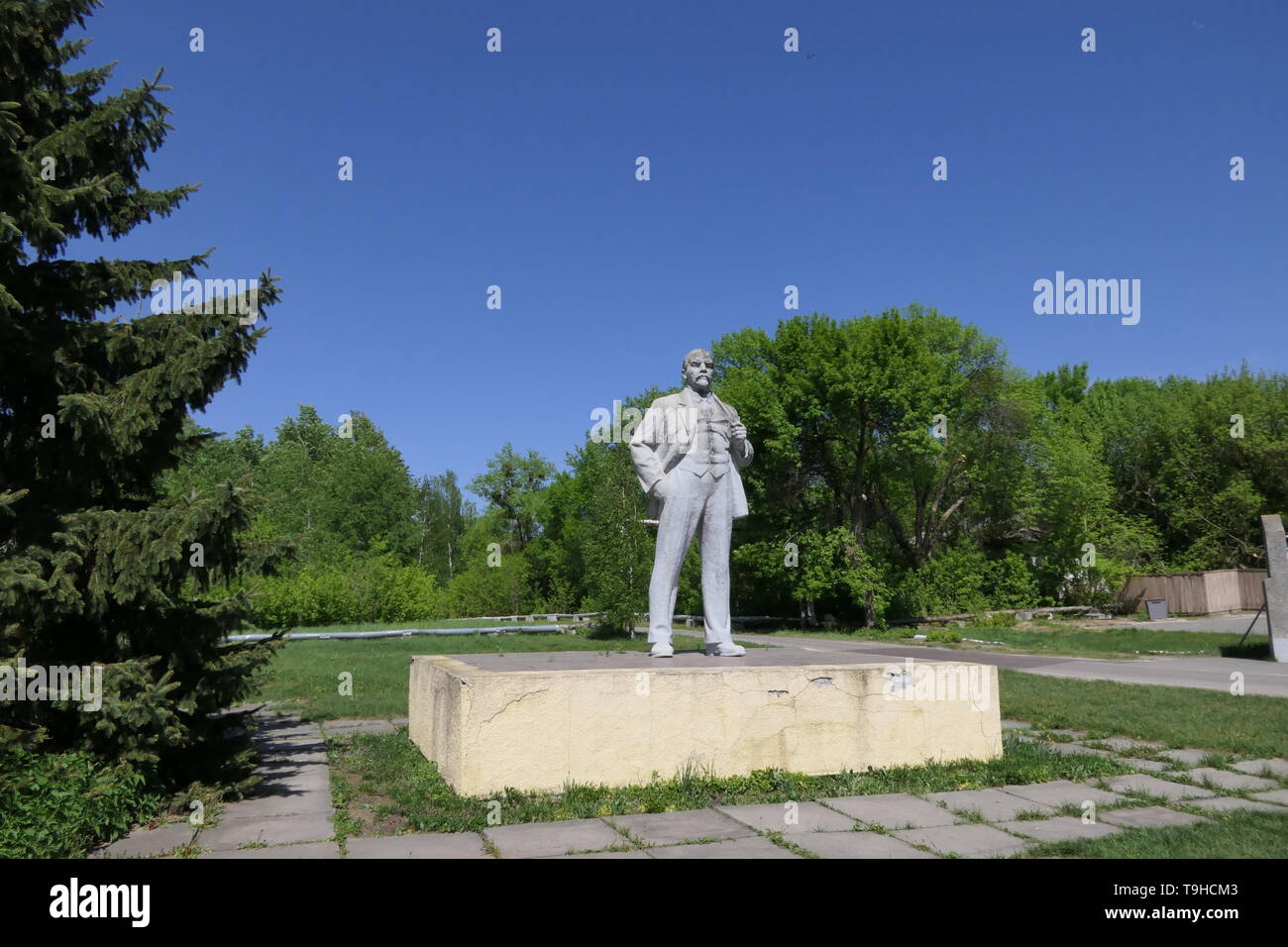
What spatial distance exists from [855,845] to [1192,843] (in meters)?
2.01

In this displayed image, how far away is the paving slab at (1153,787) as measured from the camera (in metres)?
6.42

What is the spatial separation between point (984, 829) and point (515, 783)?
10.8 feet

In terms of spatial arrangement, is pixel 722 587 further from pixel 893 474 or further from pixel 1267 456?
pixel 1267 456

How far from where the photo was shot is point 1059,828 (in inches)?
216

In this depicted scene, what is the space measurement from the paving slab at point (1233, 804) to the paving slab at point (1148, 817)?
26 cm

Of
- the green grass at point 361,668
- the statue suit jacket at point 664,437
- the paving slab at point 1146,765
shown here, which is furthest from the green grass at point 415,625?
the paving slab at point 1146,765

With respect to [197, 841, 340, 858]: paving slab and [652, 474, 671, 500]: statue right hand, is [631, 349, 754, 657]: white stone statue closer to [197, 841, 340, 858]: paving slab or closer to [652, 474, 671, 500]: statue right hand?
[652, 474, 671, 500]: statue right hand

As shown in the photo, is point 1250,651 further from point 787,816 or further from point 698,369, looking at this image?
point 787,816

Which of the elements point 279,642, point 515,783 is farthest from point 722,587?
point 279,642

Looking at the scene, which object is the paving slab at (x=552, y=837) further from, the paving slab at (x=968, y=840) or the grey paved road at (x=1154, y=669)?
the grey paved road at (x=1154, y=669)

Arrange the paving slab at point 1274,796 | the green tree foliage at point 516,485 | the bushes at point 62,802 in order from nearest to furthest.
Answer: the bushes at point 62,802 < the paving slab at point 1274,796 < the green tree foliage at point 516,485

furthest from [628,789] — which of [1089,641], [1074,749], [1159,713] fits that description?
[1089,641]

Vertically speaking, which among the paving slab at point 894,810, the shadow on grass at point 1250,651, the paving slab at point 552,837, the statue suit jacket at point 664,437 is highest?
the statue suit jacket at point 664,437

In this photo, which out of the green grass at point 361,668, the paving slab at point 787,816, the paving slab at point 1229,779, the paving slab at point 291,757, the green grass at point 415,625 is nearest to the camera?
the paving slab at point 787,816
